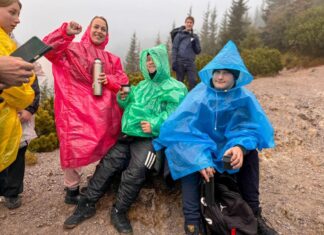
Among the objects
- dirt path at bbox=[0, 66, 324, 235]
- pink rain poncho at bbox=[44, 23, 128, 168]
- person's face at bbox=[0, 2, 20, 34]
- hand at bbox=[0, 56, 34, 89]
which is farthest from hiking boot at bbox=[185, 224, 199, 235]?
person's face at bbox=[0, 2, 20, 34]

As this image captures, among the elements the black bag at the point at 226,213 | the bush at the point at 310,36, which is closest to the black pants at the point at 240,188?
the black bag at the point at 226,213

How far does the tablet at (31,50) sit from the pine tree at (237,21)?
27274 millimetres

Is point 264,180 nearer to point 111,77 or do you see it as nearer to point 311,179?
point 311,179

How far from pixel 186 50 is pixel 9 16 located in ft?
18.5

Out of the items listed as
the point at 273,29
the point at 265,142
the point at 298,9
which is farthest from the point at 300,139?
the point at 298,9

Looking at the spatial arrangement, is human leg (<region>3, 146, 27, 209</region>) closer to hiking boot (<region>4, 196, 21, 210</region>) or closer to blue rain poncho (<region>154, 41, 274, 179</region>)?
hiking boot (<region>4, 196, 21, 210</region>)

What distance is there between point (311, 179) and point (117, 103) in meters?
3.10

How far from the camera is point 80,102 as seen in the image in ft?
10.8

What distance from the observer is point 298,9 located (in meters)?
21.2

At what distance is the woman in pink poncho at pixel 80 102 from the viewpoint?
3.20 m

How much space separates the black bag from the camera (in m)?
2.44

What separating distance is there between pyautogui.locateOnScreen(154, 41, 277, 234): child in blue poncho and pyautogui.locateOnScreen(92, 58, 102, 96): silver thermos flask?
0.87 metres

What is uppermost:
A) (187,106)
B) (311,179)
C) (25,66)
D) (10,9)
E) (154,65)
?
(10,9)

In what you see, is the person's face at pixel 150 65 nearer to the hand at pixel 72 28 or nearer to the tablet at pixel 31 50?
the hand at pixel 72 28
